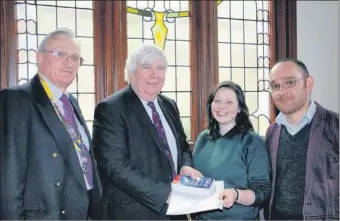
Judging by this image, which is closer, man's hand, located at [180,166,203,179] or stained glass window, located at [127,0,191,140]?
man's hand, located at [180,166,203,179]

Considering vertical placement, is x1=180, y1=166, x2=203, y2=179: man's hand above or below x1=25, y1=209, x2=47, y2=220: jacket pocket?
above

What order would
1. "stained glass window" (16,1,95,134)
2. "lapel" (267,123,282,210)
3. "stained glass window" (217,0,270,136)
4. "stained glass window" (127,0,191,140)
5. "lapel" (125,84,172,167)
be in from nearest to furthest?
"lapel" (125,84,172,167)
"lapel" (267,123,282,210)
"stained glass window" (16,1,95,134)
"stained glass window" (127,0,191,140)
"stained glass window" (217,0,270,136)

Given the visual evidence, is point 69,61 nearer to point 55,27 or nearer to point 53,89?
point 53,89

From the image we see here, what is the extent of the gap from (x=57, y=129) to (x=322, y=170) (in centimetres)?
139

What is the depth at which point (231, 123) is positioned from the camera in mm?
2008

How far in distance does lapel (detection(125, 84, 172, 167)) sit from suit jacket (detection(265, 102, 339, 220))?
79 cm

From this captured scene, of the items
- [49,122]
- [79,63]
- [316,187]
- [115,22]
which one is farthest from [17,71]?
[316,187]

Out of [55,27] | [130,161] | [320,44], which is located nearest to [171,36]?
[55,27]

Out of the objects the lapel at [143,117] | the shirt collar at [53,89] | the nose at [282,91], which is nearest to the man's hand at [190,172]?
the lapel at [143,117]

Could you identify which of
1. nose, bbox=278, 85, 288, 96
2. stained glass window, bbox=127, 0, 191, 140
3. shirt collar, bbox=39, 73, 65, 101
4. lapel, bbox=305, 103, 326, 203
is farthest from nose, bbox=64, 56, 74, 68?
stained glass window, bbox=127, 0, 191, 140

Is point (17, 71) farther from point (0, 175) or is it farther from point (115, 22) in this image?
point (0, 175)

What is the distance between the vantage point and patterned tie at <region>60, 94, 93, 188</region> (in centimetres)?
179

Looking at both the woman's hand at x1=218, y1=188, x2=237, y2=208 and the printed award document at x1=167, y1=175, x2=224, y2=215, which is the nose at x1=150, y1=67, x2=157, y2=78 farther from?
the woman's hand at x1=218, y1=188, x2=237, y2=208

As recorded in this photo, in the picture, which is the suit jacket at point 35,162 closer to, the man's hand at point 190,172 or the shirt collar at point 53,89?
the shirt collar at point 53,89
